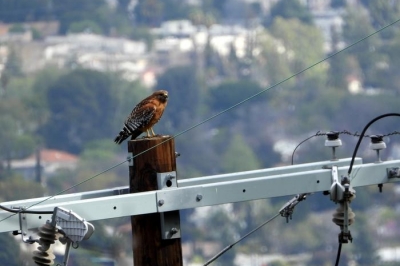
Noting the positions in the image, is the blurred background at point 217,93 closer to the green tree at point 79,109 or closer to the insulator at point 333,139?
the green tree at point 79,109

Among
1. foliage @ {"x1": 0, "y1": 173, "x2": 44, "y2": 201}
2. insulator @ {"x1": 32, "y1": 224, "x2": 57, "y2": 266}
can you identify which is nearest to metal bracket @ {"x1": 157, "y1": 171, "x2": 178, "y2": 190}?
insulator @ {"x1": 32, "y1": 224, "x2": 57, "y2": 266}

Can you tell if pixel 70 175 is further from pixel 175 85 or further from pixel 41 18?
pixel 41 18

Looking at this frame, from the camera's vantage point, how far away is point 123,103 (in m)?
72.0

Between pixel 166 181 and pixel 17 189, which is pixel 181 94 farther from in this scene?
pixel 166 181

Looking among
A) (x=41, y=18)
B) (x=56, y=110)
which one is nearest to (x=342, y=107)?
(x=56, y=110)

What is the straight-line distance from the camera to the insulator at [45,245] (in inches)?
229

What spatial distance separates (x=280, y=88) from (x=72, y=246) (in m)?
70.0

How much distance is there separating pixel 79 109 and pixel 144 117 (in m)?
64.4

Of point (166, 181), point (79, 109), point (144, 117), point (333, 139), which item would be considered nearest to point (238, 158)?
point (79, 109)

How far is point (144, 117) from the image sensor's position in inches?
318

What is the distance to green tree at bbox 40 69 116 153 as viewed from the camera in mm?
71375

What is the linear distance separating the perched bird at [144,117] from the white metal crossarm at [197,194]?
3.87 ft

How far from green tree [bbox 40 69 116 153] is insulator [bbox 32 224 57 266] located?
212ft

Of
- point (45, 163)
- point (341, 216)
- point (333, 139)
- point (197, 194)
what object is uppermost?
point (45, 163)
